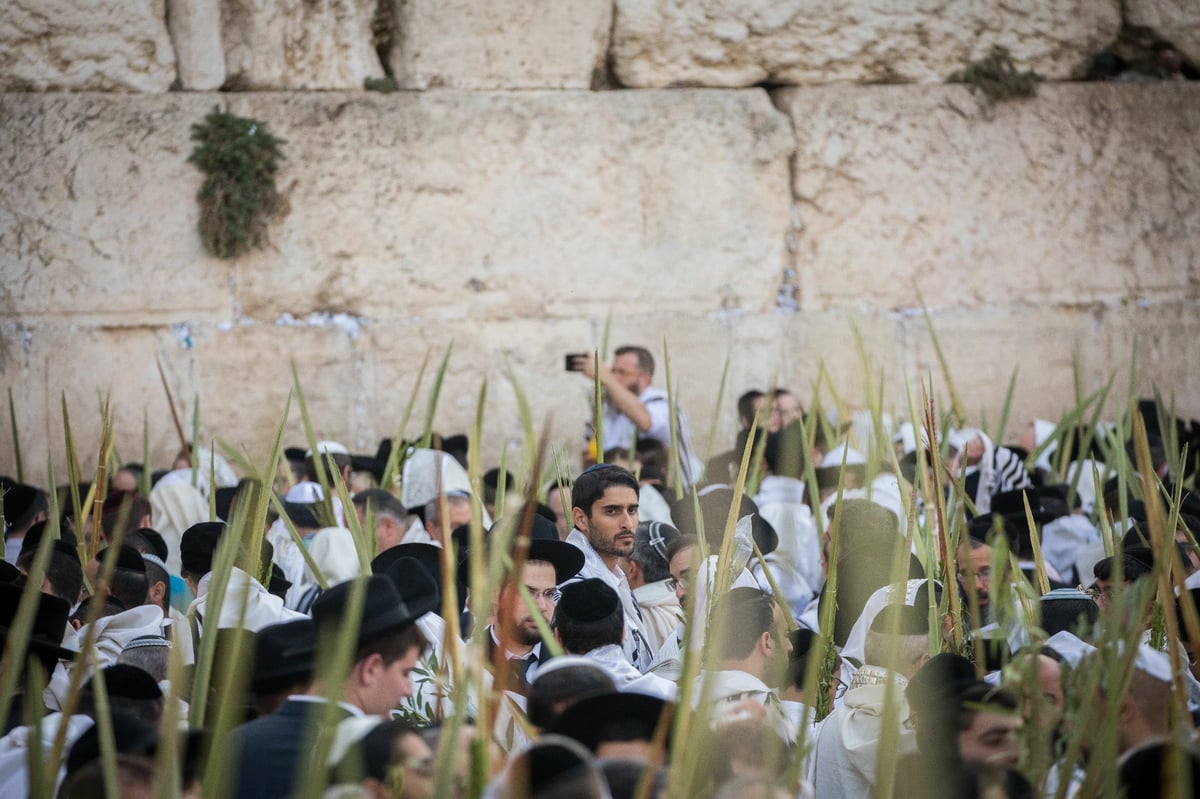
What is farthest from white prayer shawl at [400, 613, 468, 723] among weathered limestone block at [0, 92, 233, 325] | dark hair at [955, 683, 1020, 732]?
weathered limestone block at [0, 92, 233, 325]

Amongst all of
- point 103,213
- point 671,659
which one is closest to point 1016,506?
point 671,659

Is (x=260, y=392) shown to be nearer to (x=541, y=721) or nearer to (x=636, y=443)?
(x=636, y=443)

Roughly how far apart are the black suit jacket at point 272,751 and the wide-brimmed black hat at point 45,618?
2.79 ft

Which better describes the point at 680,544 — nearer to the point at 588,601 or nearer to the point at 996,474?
the point at 588,601

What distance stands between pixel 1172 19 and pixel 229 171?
5.20 metres

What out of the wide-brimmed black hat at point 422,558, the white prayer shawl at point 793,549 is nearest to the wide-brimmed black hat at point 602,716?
the wide-brimmed black hat at point 422,558

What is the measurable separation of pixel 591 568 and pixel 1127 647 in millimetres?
1879

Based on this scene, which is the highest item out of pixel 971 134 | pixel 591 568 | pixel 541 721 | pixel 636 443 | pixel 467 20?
pixel 467 20

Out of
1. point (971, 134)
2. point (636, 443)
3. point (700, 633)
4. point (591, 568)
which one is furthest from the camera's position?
point (971, 134)

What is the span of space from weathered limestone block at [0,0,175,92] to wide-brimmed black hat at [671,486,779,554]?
383cm

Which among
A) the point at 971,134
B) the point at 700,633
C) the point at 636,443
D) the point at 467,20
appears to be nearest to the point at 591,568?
the point at 700,633

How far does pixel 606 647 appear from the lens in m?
3.20

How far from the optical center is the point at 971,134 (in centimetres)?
763

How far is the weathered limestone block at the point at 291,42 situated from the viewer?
704 centimetres
